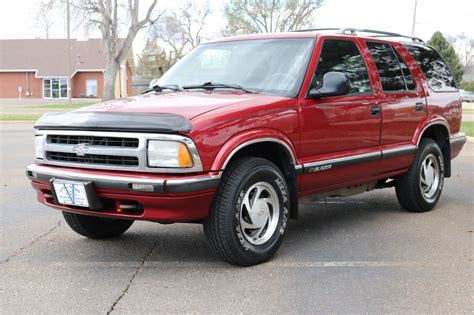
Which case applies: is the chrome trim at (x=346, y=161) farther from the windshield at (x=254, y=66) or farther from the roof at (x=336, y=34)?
the roof at (x=336, y=34)

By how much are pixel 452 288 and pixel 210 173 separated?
1853mm

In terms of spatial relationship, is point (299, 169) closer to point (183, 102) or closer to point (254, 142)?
point (254, 142)

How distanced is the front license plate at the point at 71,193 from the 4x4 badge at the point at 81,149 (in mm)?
228

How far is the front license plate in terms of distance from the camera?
411cm

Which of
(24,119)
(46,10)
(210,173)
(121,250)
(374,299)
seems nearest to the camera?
(374,299)

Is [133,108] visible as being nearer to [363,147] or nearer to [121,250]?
[121,250]

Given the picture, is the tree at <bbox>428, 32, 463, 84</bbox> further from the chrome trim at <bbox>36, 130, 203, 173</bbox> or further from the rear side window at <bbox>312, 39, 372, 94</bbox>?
the chrome trim at <bbox>36, 130, 203, 173</bbox>

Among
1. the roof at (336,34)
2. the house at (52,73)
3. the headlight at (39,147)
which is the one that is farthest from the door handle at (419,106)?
the house at (52,73)

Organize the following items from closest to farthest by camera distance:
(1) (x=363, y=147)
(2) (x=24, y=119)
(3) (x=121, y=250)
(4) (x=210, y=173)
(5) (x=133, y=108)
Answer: (4) (x=210, y=173) < (5) (x=133, y=108) < (3) (x=121, y=250) < (1) (x=363, y=147) < (2) (x=24, y=119)

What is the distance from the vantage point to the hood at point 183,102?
4195 millimetres

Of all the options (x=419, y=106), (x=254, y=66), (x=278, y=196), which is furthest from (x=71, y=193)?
(x=419, y=106)

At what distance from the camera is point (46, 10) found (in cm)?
3491

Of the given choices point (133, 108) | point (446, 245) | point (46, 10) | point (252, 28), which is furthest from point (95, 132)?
point (252, 28)

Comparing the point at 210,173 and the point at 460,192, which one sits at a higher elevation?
the point at 210,173
